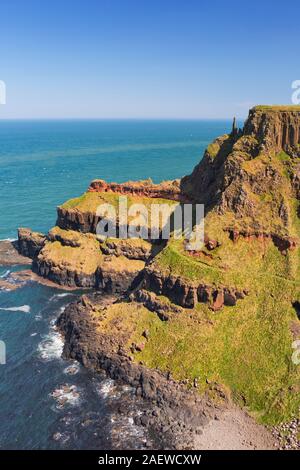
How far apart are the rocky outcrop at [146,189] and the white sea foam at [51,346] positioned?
2099 inches

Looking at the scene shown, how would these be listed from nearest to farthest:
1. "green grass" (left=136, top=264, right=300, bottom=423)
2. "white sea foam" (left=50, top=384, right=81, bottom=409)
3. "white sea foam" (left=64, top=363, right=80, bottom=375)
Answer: "green grass" (left=136, top=264, right=300, bottom=423) → "white sea foam" (left=50, top=384, right=81, bottom=409) → "white sea foam" (left=64, top=363, right=80, bottom=375)

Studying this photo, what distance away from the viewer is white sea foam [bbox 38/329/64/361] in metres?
91.7

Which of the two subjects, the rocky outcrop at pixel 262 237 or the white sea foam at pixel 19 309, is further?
the white sea foam at pixel 19 309

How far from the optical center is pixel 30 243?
463 feet

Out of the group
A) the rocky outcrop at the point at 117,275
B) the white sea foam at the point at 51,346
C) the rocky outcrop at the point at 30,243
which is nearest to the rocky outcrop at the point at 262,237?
the rocky outcrop at the point at 117,275

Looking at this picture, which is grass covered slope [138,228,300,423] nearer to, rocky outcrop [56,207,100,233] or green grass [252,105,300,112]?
green grass [252,105,300,112]

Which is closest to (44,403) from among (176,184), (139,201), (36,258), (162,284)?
(162,284)

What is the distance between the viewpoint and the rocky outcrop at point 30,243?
457 ft

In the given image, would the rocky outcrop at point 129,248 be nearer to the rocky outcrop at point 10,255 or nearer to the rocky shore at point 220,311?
the rocky shore at point 220,311

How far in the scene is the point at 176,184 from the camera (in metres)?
140

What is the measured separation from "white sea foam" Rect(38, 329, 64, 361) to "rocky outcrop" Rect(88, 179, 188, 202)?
53.3 metres

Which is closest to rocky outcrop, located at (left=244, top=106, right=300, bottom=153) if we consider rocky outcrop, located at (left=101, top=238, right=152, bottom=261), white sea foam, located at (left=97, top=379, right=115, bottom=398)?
rocky outcrop, located at (left=101, top=238, right=152, bottom=261)

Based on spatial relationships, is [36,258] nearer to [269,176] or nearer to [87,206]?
[87,206]

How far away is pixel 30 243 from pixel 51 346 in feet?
174
